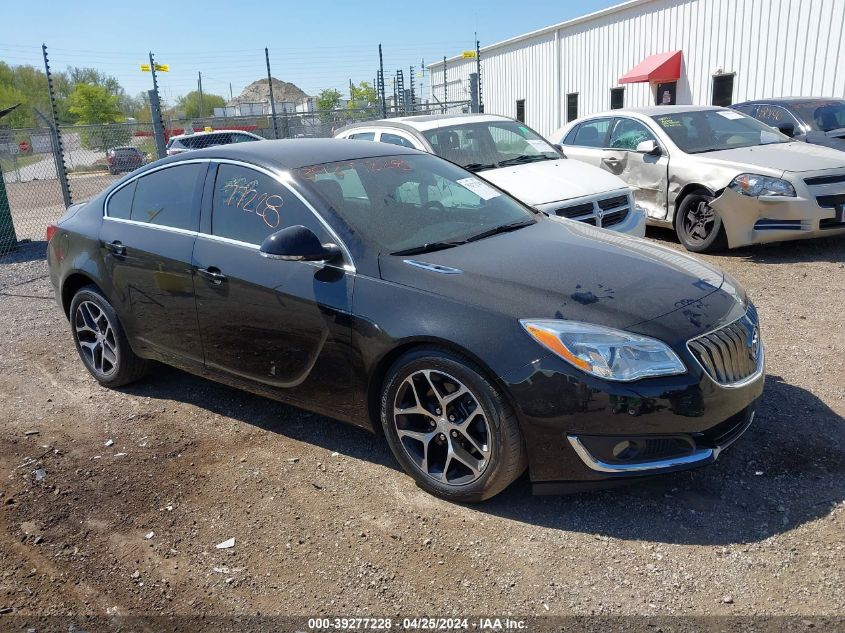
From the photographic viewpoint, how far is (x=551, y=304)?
3.07 m

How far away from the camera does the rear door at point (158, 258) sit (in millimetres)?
4160

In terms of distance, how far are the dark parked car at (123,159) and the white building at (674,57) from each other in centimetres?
1362

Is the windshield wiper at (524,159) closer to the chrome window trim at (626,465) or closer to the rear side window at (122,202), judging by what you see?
the rear side window at (122,202)

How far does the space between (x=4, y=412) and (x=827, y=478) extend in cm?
479

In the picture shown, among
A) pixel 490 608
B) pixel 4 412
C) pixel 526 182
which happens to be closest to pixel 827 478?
pixel 490 608

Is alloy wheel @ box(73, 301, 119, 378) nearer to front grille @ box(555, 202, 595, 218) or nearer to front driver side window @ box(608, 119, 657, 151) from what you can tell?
front grille @ box(555, 202, 595, 218)

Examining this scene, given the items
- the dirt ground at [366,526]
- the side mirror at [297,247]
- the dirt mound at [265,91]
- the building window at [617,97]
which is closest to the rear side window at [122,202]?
the dirt ground at [366,526]

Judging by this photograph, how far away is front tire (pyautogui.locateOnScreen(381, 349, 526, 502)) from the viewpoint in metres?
3.01

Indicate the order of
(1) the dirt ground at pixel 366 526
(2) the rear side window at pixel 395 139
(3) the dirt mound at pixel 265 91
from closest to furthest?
(1) the dirt ground at pixel 366 526 < (2) the rear side window at pixel 395 139 < (3) the dirt mound at pixel 265 91

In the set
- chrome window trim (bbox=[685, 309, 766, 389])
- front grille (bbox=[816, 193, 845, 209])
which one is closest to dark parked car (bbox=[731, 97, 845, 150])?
front grille (bbox=[816, 193, 845, 209])

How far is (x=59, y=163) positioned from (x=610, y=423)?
11.5m

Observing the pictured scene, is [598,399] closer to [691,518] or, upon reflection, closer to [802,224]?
[691,518]

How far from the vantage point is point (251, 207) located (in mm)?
3936

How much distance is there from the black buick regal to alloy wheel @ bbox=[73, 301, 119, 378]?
0.10 meters
